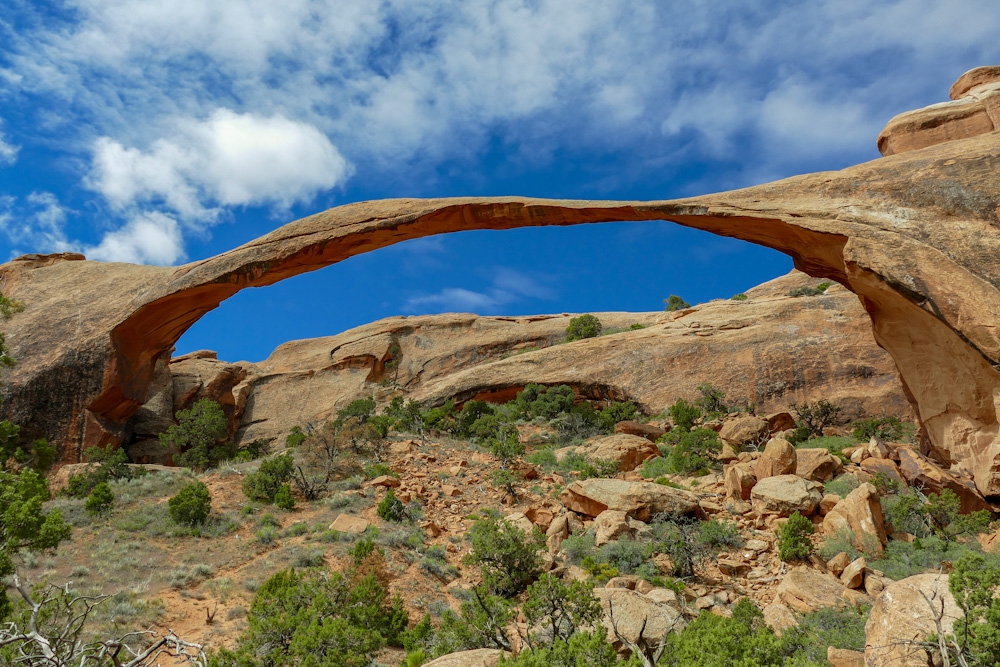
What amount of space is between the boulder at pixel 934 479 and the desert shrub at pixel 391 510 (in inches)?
419

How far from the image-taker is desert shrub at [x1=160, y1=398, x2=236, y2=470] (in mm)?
25172

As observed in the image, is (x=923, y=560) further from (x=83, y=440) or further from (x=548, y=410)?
(x=83, y=440)

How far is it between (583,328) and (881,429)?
16.9 metres

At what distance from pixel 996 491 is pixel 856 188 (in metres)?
4.95

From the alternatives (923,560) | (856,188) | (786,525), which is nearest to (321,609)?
(786,525)

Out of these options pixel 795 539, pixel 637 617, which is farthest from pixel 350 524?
pixel 795 539

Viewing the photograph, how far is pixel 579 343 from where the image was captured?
94.0ft

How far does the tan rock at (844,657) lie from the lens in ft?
22.7

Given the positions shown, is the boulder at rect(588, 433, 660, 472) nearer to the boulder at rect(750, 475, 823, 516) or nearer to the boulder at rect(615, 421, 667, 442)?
the boulder at rect(615, 421, 667, 442)

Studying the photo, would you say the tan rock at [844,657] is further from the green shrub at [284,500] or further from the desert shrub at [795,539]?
the green shrub at [284,500]

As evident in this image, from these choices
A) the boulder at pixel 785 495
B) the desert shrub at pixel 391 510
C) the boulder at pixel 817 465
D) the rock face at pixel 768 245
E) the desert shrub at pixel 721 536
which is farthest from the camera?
the desert shrub at pixel 391 510

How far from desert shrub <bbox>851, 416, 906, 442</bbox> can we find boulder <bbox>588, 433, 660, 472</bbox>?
5942mm

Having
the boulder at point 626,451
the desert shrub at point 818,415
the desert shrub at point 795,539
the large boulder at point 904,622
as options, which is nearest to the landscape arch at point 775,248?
the desert shrub at point 795,539

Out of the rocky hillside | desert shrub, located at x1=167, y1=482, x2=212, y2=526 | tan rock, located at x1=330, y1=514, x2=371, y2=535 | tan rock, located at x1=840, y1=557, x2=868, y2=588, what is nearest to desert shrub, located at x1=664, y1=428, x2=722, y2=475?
tan rock, located at x1=840, y1=557, x2=868, y2=588
